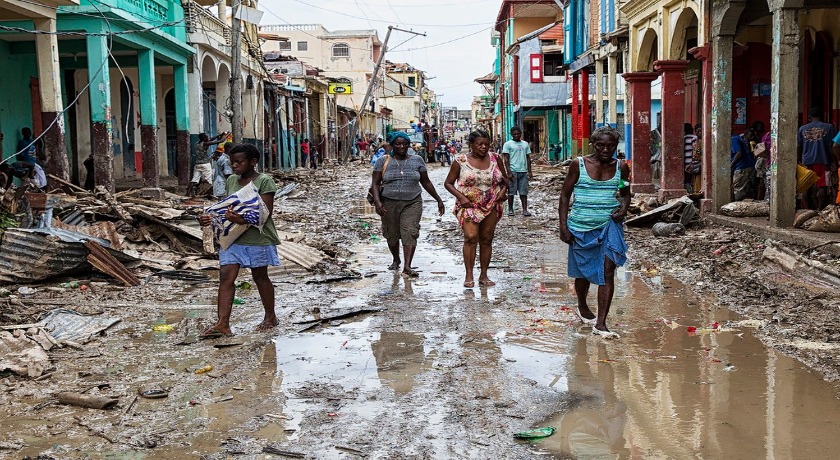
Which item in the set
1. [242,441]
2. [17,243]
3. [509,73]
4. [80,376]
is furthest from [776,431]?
[509,73]

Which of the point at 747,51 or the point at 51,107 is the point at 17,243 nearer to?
the point at 51,107

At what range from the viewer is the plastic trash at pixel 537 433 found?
159 inches

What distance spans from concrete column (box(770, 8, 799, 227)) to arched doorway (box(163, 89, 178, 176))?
72.1 ft

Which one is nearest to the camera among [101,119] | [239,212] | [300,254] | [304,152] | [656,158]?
[239,212]

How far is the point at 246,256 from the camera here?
636 cm

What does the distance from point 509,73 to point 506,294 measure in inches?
1784

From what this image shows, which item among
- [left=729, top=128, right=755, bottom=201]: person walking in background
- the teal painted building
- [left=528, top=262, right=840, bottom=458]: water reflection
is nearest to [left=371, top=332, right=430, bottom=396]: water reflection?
[left=528, top=262, right=840, bottom=458]: water reflection

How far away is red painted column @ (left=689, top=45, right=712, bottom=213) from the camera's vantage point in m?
13.5

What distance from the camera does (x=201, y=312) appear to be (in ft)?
24.2

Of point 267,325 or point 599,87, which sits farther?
point 599,87

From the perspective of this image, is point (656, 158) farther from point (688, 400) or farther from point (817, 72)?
point (688, 400)

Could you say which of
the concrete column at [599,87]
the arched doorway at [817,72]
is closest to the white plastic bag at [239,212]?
the arched doorway at [817,72]

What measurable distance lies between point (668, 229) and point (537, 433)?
8.64m

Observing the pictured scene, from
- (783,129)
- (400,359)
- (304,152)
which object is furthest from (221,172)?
(304,152)
